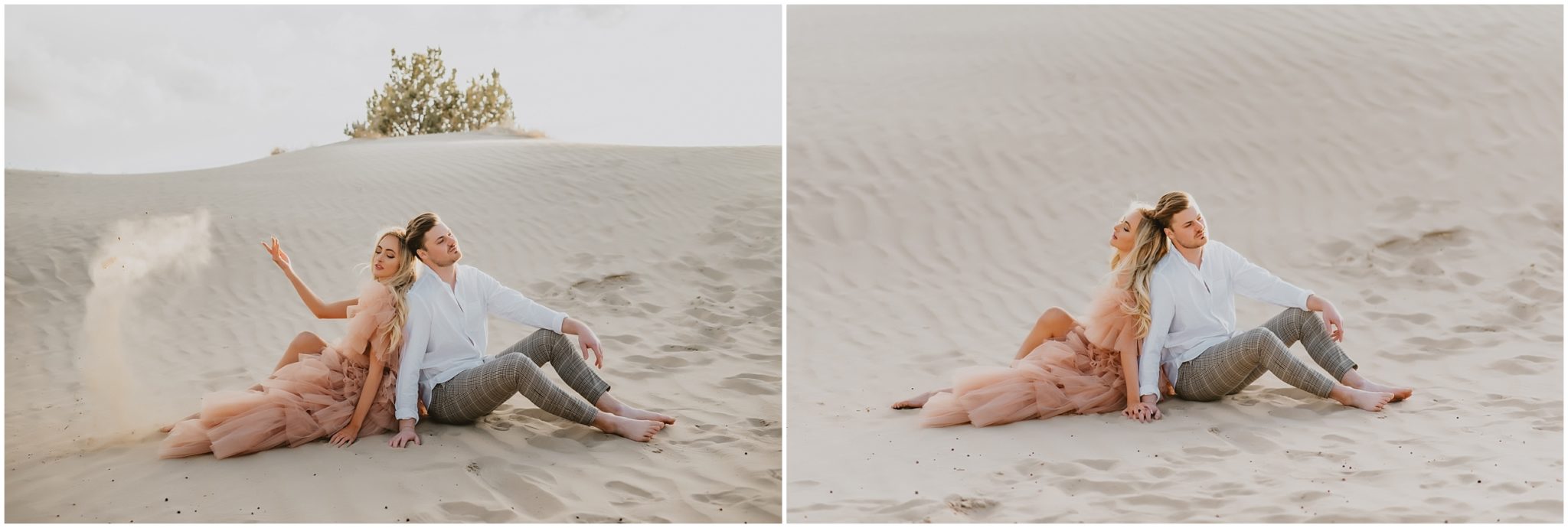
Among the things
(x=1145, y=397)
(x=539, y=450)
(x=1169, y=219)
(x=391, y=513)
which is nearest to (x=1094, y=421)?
(x=1145, y=397)

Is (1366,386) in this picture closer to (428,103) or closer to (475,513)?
(475,513)

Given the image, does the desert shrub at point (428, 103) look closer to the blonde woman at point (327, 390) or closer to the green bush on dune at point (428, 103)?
the green bush on dune at point (428, 103)

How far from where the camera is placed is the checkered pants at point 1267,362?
15.9 feet

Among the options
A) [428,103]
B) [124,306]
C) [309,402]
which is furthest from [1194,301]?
[428,103]

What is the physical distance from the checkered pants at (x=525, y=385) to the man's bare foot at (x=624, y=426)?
44mm

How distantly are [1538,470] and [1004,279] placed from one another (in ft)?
15.2

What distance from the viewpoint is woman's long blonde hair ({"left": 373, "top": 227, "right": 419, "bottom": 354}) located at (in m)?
4.78

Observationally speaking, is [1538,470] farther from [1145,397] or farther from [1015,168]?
[1015,168]

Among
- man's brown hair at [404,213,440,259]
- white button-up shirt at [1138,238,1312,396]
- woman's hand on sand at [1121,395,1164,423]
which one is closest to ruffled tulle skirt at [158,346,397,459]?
man's brown hair at [404,213,440,259]

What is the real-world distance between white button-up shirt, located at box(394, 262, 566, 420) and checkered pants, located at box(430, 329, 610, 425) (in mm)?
67

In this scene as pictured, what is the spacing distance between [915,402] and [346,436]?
2.46 meters

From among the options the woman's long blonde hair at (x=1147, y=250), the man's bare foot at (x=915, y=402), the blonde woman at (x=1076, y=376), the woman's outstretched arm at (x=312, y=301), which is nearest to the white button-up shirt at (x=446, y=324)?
the woman's outstretched arm at (x=312, y=301)

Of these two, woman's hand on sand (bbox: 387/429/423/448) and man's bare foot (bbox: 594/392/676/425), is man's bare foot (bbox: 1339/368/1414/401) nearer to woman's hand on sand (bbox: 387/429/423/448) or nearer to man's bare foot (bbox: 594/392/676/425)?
man's bare foot (bbox: 594/392/676/425)

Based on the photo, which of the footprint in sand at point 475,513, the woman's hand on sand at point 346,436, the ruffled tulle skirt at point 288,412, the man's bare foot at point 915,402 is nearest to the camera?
the footprint in sand at point 475,513
